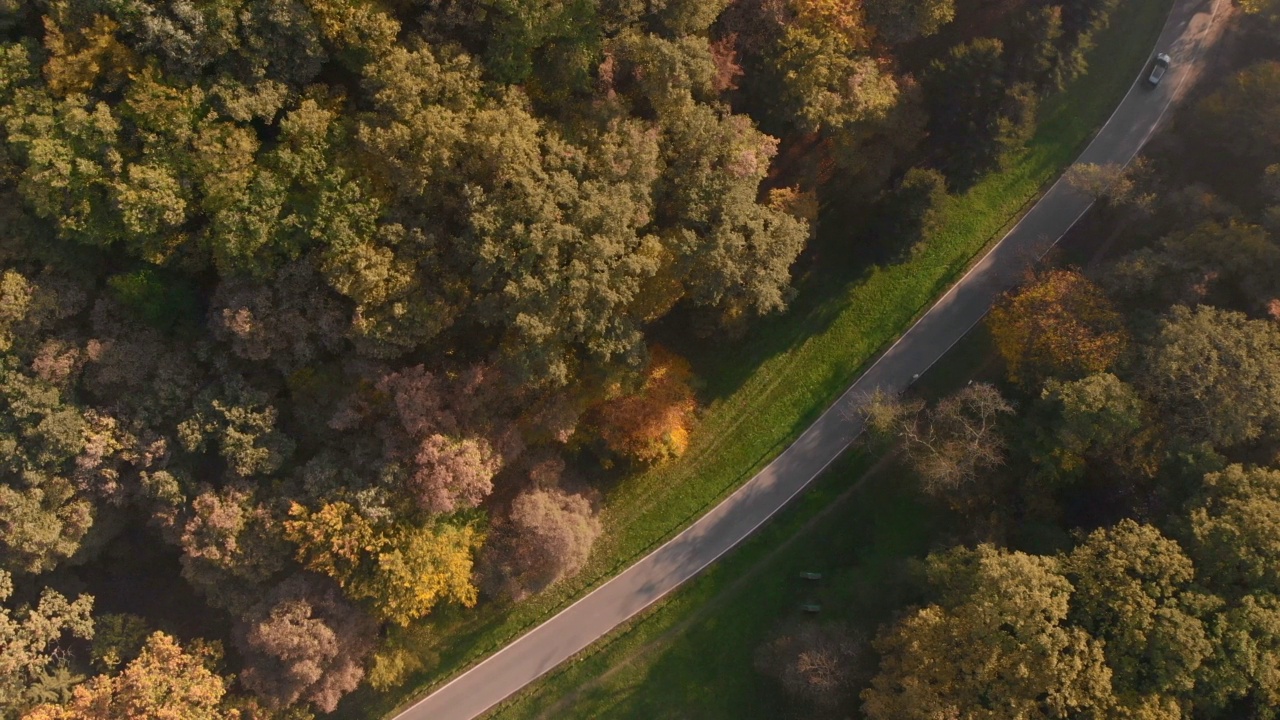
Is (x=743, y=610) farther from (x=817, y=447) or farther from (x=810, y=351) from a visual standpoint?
(x=810, y=351)

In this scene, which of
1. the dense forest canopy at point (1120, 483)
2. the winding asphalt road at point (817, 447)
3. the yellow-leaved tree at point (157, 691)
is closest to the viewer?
the dense forest canopy at point (1120, 483)

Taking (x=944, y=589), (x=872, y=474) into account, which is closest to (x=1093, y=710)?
(x=944, y=589)

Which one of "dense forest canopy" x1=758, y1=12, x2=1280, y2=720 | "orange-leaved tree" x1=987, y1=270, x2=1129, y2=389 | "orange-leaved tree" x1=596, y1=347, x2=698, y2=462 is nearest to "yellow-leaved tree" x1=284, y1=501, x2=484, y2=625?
"orange-leaved tree" x1=596, y1=347, x2=698, y2=462

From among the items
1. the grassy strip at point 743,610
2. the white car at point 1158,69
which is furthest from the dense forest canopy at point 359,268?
the white car at point 1158,69

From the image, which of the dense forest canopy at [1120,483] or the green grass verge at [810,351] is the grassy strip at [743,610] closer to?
the dense forest canopy at [1120,483]

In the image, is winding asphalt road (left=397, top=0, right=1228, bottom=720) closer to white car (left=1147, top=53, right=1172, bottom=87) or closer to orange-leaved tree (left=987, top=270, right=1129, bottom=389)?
white car (left=1147, top=53, right=1172, bottom=87)

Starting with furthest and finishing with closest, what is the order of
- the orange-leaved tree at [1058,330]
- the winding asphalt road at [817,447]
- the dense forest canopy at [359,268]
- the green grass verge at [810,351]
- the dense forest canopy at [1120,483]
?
the green grass verge at [810,351] < the winding asphalt road at [817,447] < the orange-leaved tree at [1058,330] < the dense forest canopy at [1120,483] < the dense forest canopy at [359,268]
